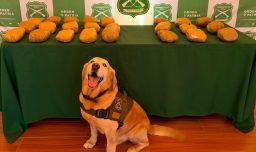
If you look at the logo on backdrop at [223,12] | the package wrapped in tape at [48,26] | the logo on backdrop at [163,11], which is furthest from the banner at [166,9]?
the package wrapped in tape at [48,26]

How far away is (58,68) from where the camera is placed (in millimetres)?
1417

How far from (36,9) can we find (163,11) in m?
0.92

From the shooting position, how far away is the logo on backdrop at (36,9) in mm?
1832

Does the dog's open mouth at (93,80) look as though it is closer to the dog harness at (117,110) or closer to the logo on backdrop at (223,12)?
the dog harness at (117,110)

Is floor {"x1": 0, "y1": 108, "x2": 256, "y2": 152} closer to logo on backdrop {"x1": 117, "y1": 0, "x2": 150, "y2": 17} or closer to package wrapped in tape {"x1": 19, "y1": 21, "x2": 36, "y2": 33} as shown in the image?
package wrapped in tape {"x1": 19, "y1": 21, "x2": 36, "y2": 33}

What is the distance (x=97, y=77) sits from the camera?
3.77 ft

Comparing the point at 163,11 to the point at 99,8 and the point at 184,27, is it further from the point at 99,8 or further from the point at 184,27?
the point at 99,8

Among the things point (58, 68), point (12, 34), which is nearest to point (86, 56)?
point (58, 68)

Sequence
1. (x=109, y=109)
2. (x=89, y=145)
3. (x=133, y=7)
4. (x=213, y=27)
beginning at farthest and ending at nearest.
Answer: (x=133, y=7) < (x=213, y=27) < (x=89, y=145) < (x=109, y=109)

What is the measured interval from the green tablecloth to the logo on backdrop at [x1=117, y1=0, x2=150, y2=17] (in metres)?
0.28

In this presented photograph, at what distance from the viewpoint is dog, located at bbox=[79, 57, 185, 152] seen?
3.77ft

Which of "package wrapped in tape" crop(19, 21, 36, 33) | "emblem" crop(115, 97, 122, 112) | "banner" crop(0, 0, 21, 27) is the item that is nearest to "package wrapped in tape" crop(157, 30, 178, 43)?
"emblem" crop(115, 97, 122, 112)

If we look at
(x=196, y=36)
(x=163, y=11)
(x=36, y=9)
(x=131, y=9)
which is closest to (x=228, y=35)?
(x=196, y=36)

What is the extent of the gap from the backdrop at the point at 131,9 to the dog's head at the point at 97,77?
72cm
